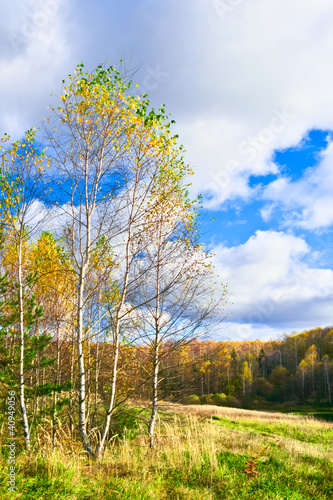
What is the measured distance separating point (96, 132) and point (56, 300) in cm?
653

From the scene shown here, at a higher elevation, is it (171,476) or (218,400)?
(171,476)

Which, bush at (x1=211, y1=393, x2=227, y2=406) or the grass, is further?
bush at (x1=211, y1=393, x2=227, y2=406)

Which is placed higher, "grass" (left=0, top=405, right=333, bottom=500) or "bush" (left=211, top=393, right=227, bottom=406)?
"grass" (left=0, top=405, right=333, bottom=500)

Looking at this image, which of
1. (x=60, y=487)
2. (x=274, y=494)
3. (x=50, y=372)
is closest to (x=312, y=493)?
(x=274, y=494)

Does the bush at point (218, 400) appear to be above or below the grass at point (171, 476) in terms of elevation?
below

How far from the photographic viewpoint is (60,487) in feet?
12.8

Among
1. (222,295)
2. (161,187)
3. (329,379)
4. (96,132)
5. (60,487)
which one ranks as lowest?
(329,379)

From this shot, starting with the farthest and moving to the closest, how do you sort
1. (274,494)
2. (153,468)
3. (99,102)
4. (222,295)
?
(222,295)
(99,102)
(153,468)
(274,494)

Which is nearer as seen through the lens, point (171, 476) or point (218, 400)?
point (171, 476)

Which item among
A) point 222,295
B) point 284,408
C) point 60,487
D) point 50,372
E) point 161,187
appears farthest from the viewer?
point 284,408

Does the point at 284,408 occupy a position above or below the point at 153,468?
below

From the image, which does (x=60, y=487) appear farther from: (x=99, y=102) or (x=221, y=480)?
(x=99, y=102)

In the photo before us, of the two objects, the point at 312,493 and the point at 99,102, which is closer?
the point at 312,493

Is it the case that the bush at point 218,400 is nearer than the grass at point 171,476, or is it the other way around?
the grass at point 171,476
